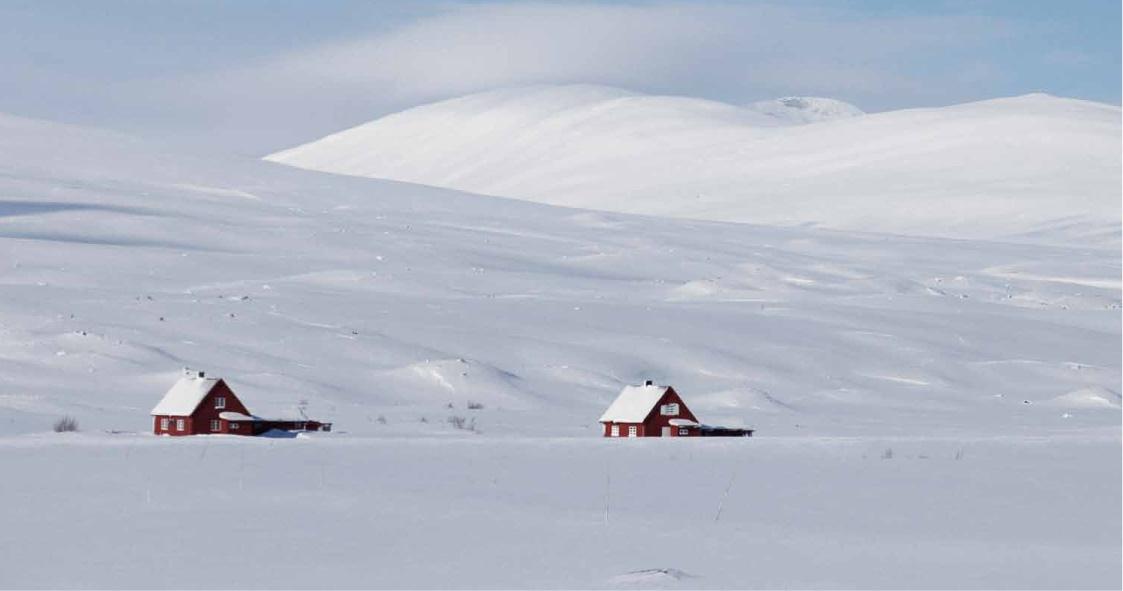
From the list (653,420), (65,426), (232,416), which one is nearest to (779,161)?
(653,420)

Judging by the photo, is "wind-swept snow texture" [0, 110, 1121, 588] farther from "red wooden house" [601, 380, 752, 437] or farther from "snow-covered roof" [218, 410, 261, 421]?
"snow-covered roof" [218, 410, 261, 421]

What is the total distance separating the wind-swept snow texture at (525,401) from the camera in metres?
11.7

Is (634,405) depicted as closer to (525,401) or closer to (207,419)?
(207,419)

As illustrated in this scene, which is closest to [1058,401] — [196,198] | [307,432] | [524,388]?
[524,388]

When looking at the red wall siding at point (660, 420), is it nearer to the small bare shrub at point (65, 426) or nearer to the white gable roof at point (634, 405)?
the white gable roof at point (634, 405)

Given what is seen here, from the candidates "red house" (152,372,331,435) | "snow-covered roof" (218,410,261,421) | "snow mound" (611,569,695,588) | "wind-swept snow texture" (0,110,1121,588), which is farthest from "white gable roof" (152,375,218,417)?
"snow mound" (611,569,695,588)

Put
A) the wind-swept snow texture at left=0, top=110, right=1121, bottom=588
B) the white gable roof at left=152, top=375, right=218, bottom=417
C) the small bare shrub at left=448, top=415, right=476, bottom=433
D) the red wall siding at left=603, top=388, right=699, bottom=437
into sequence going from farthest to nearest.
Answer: the small bare shrub at left=448, top=415, right=476, bottom=433
the red wall siding at left=603, top=388, right=699, bottom=437
the white gable roof at left=152, top=375, right=218, bottom=417
the wind-swept snow texture at left=0, top=110, right=1121, bottom=588

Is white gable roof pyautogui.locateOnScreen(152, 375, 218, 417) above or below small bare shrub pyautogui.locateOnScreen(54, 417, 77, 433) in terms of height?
above

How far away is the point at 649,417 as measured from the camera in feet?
74.3

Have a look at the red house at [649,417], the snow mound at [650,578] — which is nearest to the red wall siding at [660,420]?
the red house at [649,417]

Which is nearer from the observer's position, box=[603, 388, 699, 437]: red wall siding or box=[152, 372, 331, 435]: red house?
box=[152, 372, 331, 435]: red house

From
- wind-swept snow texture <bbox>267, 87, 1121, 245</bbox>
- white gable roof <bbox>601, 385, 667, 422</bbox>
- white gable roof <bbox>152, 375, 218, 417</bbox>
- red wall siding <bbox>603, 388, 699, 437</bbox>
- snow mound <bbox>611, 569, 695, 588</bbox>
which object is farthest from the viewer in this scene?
wind-swept snow texture <bbox>267, 87, 1121, 245</bbox>

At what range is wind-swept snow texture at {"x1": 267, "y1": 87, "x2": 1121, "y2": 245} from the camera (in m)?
115

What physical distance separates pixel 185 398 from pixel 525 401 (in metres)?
8.23
